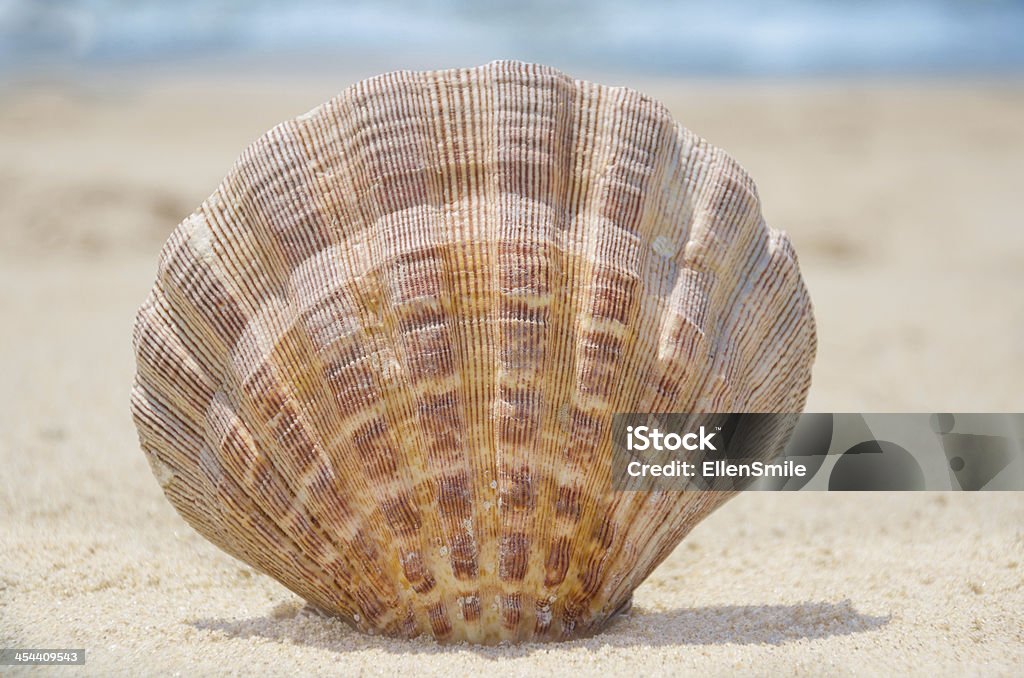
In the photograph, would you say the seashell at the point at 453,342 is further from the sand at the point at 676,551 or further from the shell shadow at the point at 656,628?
the sand at the point at 676,551

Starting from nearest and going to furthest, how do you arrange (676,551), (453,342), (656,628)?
(453,342) → (656,628) → (676,551)

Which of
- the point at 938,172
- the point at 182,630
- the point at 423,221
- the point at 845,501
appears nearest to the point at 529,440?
the point at 423,221

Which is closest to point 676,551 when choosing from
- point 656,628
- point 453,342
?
point 656,628

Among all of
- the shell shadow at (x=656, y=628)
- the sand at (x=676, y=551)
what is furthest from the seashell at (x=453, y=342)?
the sand at (x=676, y=551)

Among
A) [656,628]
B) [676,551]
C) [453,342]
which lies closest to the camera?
[453,342]

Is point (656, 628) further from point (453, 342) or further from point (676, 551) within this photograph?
point (676, 551)

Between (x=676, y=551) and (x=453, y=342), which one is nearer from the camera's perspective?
(x=453, y=342)
